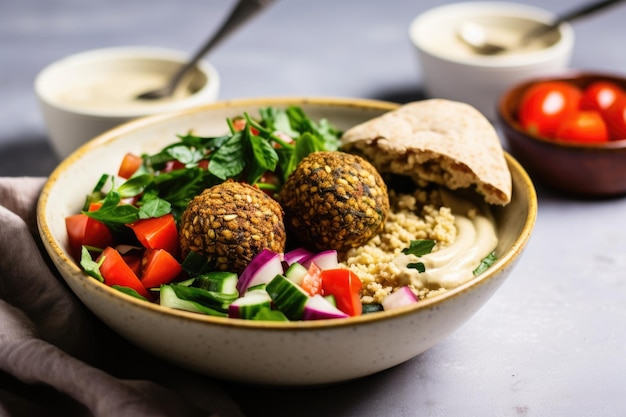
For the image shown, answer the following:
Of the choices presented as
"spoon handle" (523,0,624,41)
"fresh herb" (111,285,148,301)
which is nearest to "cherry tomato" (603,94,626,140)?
"spoon handle" (523,0,624,41)

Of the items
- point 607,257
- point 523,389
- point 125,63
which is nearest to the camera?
point 523,389

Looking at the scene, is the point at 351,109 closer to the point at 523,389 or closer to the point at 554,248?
the point at 554,248

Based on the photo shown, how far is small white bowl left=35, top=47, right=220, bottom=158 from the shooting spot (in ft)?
14.7

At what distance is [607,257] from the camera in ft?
12.8

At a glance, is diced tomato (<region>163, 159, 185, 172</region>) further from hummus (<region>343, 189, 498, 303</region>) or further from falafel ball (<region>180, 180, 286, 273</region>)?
hummus (<region>343, 189, 498, 303</region>)

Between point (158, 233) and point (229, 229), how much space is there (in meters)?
0.39

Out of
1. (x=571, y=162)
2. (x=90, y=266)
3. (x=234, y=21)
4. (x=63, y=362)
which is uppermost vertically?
(x=234, y=21)

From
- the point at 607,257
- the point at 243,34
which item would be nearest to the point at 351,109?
the point at 607,257

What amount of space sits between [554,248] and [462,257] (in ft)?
3.47

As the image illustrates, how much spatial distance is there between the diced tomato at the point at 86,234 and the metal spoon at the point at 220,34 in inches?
73.7

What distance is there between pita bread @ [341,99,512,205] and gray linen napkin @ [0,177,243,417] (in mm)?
1356

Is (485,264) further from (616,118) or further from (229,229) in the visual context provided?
(616,118)

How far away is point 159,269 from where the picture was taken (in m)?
2.98

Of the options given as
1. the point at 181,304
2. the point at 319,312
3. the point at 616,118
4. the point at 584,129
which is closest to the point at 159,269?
the point at 181,304
